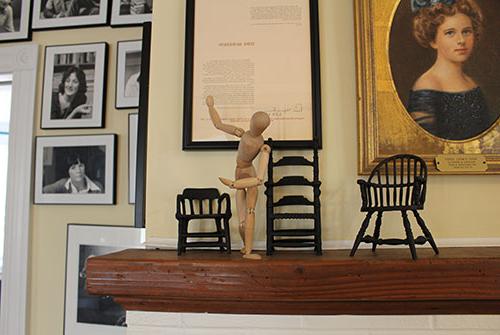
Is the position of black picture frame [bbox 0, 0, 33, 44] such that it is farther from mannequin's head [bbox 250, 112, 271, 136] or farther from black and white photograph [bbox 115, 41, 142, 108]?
mannequin's head [bbox 250, 112, 271, 136]

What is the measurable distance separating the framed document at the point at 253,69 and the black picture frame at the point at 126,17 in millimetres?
762

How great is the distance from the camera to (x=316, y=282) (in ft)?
2.39

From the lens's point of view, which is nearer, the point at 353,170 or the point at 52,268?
the point at 353,170

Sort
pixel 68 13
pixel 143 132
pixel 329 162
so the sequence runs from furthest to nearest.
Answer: pixel 68 13, pixel 143 132, pixel 329 162

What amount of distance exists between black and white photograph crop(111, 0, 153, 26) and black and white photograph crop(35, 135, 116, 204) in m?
0.53

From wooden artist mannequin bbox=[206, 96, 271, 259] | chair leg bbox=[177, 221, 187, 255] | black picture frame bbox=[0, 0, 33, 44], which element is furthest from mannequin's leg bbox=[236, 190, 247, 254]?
black picture frame bbox=[0, 0, 33, 44]

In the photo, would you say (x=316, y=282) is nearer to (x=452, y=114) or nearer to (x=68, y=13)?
(x=452, y=114)

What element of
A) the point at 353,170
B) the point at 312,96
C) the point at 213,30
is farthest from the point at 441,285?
the point at 213,30

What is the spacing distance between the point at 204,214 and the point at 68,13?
1.40 metres

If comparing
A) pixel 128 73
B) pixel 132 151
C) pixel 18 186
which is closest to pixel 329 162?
pixel 132 151

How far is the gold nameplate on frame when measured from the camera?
2.99ft

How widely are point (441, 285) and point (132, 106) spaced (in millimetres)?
1353

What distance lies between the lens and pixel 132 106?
161 centimetres

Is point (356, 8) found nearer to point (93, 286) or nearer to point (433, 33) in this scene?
point (433, 33)
